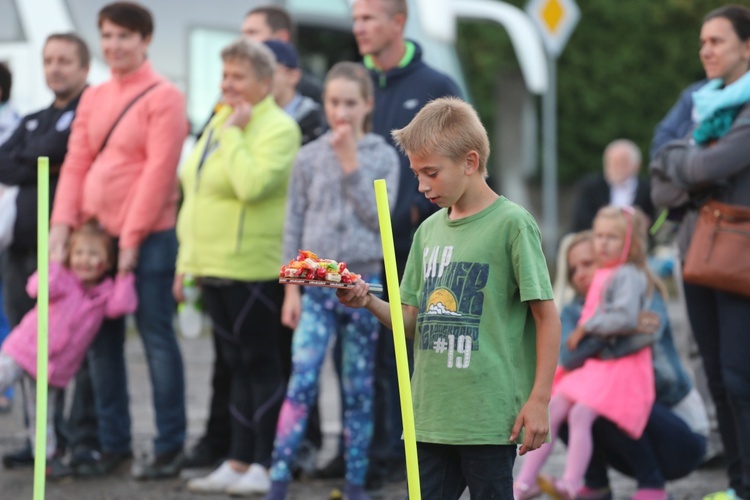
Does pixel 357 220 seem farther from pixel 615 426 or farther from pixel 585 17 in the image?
pixel 585 17

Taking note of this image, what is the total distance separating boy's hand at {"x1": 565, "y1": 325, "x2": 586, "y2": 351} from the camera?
632cm

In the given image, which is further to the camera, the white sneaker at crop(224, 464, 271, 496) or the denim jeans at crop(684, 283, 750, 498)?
the white sneaker at crop(224, 464, 271, 496)

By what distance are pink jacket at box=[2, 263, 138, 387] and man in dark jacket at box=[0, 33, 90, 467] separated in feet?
0.97

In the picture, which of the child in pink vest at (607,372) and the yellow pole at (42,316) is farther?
the child in pink vest at (607,372)

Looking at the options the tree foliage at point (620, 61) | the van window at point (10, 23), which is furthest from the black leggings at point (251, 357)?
the tree foliage at point (620, 61)

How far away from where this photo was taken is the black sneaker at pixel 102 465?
7043 mm

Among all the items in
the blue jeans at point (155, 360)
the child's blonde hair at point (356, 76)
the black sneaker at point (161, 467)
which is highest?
the child's blonde hair at point (356, 76)

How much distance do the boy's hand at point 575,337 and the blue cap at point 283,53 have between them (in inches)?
77.9

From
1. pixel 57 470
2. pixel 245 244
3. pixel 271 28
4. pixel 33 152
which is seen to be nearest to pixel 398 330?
pixel 245 244

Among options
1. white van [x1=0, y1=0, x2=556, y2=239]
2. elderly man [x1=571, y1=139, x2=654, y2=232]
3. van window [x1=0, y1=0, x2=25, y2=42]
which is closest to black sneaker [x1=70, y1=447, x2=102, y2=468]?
elderly man [x1=571, y1=139, x2=654, y2=232]

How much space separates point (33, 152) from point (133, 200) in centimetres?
65

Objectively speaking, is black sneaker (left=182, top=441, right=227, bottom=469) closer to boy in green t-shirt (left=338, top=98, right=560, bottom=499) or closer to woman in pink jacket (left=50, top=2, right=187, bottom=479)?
woman in pink jacket (left=50, top=2, right=187, bottom=479)

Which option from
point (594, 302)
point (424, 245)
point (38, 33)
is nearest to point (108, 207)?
point (594, 302)

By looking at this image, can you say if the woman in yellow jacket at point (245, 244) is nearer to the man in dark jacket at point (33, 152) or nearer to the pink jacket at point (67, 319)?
the pink jacket at point (67, 319)
